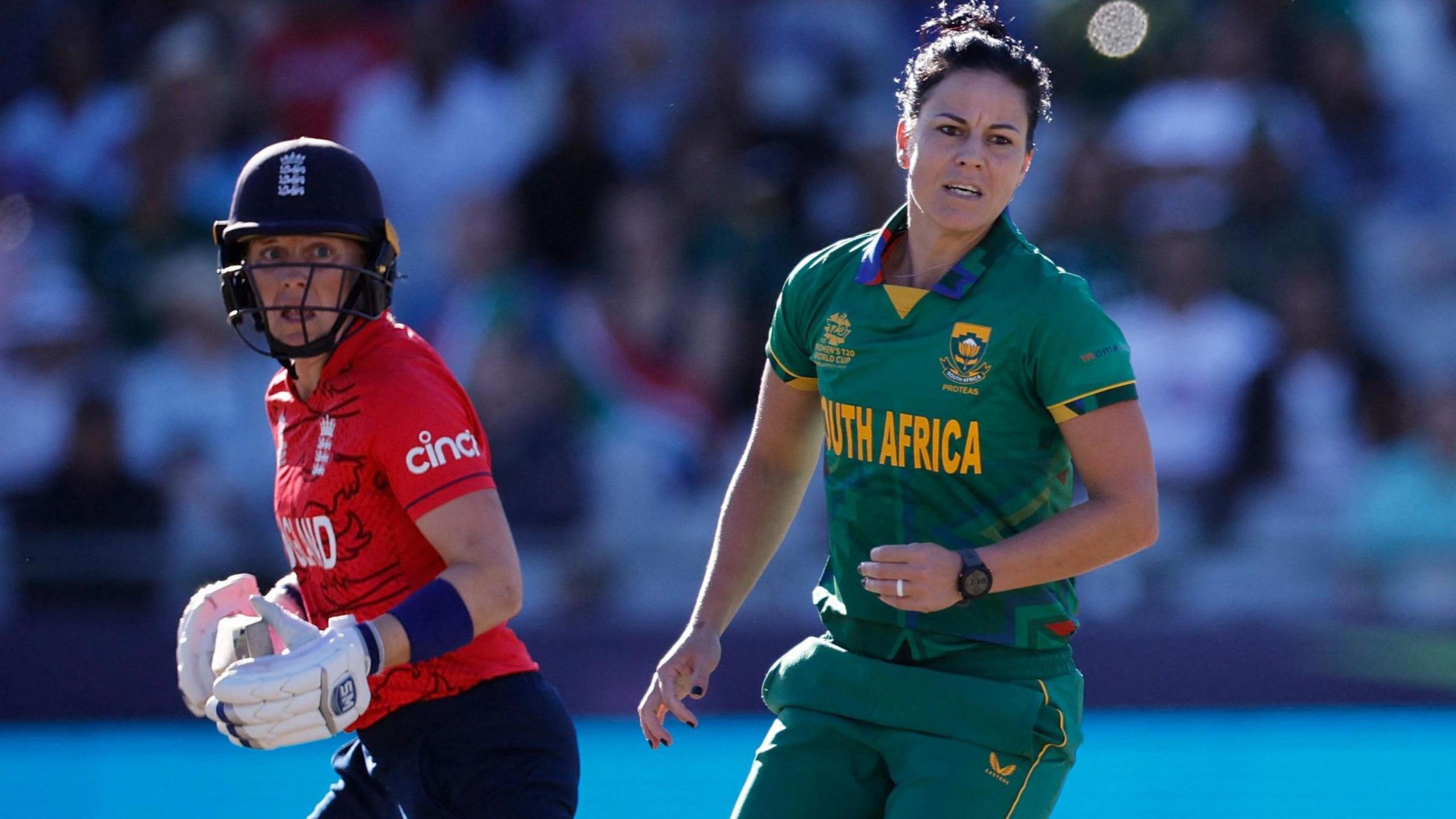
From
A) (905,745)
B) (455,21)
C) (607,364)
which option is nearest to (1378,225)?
(607,364)

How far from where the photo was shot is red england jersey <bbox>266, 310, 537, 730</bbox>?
123 inches

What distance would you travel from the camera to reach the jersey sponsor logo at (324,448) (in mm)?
3268

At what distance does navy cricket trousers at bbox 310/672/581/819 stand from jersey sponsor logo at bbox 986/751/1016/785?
30.4 inches

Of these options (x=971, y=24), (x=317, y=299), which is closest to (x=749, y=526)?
(x=317, y=299)

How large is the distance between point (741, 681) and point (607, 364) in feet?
5.69

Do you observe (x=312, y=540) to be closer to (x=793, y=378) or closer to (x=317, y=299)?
(x=317, y=299)

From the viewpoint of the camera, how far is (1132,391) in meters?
2.93

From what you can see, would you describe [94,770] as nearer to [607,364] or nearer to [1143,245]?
[607,364]

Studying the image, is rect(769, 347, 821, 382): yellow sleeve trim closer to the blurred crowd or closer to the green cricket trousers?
the green cricket trousers

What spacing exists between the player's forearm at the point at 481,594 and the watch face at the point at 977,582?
0.78 metres

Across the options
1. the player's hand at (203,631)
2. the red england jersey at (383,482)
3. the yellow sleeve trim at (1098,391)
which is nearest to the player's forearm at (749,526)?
the red england jersey at (383,482)

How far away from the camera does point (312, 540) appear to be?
10.9ft

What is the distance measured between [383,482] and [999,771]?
1.19 metres

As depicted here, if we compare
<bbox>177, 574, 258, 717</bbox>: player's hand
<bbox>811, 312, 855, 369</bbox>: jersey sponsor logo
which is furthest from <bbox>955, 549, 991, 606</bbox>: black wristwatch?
<bbox>177, 574, 258, 717</bbox>: player's hand
